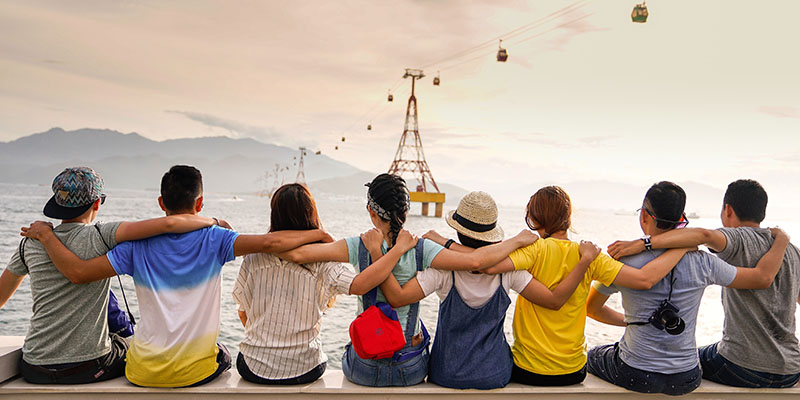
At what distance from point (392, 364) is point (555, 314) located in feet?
2.57

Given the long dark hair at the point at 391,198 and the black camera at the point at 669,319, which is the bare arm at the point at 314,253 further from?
the black camera at the point at 669,319

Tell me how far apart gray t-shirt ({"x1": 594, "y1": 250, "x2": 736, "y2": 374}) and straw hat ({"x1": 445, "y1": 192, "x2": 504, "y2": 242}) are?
65 cm

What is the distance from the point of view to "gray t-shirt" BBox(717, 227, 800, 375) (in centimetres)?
240

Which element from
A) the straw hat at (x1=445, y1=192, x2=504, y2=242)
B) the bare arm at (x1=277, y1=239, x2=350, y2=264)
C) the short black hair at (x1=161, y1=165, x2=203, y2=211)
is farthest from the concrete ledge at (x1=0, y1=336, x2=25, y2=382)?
the straw hat at (x1=445, y1=192, x2=504, y2=242)

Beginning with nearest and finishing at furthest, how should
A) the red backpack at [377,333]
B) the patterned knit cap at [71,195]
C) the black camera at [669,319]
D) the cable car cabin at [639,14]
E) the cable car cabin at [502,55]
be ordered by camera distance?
the red backpack at [377,333] < the patterned knit cap at [71,195] < the black camera at [669,319] < the cable car cabin at [639,14] < the cable car cabin at [502,55]

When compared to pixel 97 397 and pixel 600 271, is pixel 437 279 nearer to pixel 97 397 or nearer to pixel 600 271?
pixel 600 271

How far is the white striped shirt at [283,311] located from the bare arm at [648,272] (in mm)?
1232

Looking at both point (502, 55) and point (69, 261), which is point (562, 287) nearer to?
point (69, 261)

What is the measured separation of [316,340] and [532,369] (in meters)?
1.01

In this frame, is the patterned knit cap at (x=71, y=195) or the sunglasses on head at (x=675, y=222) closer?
the patterned knit cap at (x=71, y=195)

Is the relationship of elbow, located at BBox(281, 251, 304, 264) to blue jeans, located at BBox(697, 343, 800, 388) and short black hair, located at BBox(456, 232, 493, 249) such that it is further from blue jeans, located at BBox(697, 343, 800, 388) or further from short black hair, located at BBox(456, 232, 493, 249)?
blue jeans, located at BBox(697, 343, 800, 388)

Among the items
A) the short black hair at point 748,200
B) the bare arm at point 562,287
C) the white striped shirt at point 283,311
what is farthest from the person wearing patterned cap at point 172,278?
the short black hair at point 748,200

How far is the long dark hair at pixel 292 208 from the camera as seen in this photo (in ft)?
7.14

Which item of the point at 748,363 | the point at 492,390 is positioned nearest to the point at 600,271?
the point at 492,390
